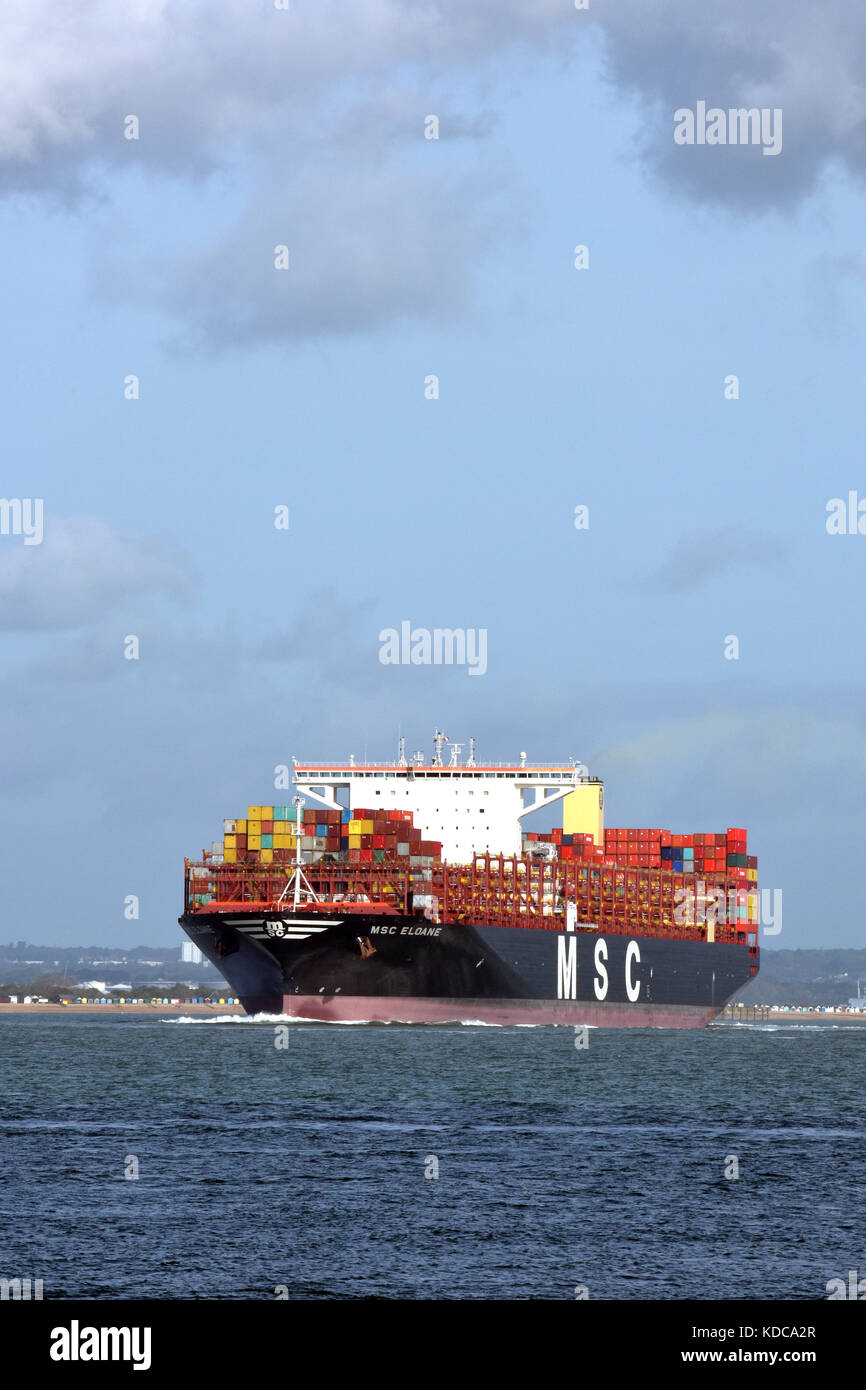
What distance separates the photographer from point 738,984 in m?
122

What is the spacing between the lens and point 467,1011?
9038 centimetres

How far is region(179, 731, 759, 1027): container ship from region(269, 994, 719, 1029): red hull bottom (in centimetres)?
10

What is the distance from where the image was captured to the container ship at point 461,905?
85125 mm

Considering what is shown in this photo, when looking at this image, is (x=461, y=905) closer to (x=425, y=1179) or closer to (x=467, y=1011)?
(x=467, y=1011)

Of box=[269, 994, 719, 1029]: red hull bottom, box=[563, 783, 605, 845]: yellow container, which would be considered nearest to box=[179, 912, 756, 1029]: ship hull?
box=[269, 994, 719, 1029]: red hull bottom

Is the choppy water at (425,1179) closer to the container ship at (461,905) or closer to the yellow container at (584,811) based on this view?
the container ship at (461,905)

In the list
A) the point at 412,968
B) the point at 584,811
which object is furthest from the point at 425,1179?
the point at 584,811

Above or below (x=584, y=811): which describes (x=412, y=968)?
below

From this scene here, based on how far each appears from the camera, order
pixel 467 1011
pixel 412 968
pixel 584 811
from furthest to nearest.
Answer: pixel 584 811 → pixel 467 1011 → pixel 412 968

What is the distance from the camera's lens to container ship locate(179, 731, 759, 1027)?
8512 cm

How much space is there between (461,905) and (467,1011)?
5.78 metres
